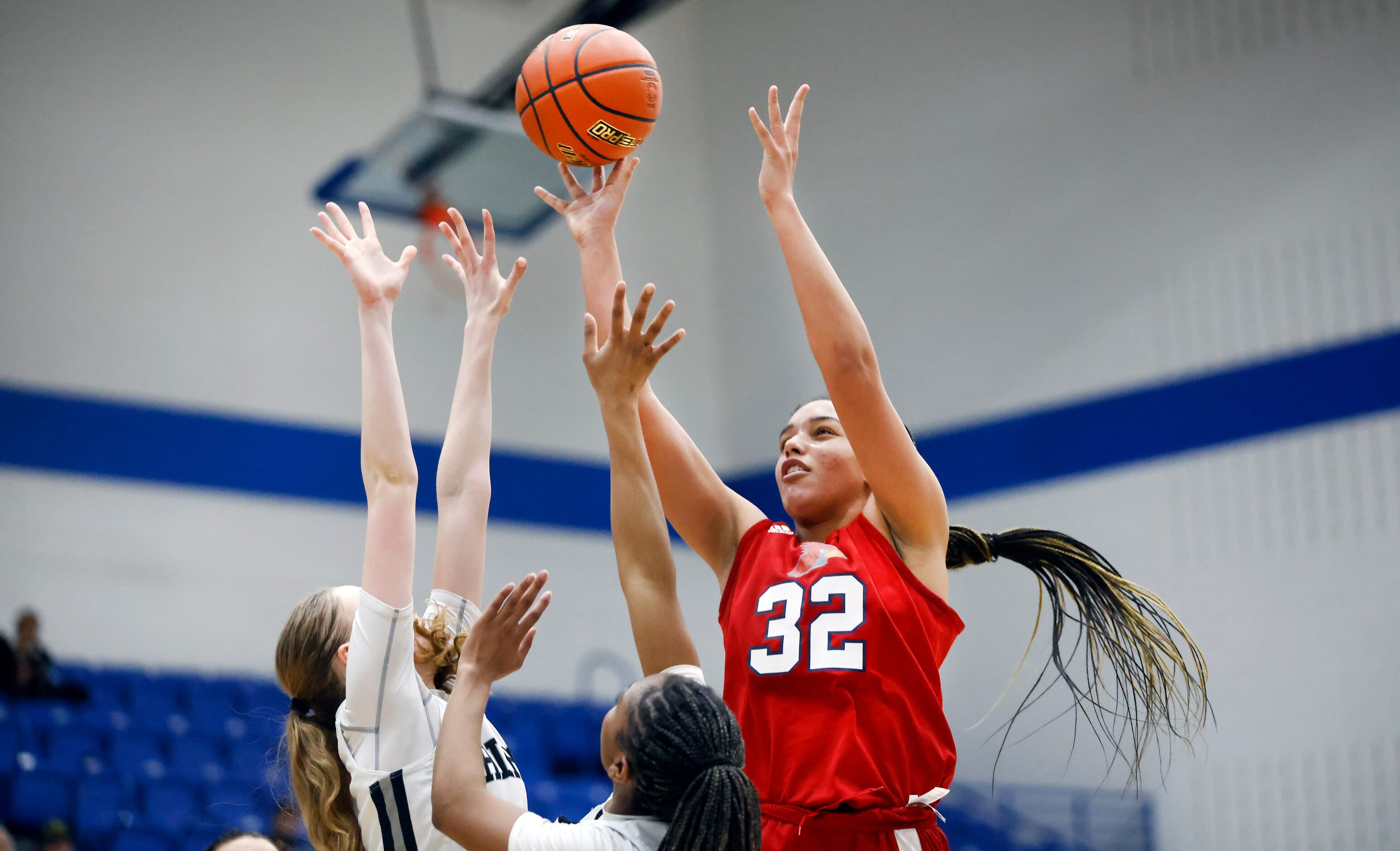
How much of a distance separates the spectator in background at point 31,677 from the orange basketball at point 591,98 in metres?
6.77

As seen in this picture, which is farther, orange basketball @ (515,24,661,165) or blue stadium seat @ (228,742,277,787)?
blue stadium seat @ (228,742,277,787)

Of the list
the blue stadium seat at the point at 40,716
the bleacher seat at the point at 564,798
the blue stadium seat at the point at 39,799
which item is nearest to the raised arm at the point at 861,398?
the bleacher seat at the point at 564,798

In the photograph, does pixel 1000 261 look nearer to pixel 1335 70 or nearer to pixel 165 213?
pixel 1335 70

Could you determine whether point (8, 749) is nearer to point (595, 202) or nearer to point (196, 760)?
point (196, 760)

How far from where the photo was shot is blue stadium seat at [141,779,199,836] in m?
7.29

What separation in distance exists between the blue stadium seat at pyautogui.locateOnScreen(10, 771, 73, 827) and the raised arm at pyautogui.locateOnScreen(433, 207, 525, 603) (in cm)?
499

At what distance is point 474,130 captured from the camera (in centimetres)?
921

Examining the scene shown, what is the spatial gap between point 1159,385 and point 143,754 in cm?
768

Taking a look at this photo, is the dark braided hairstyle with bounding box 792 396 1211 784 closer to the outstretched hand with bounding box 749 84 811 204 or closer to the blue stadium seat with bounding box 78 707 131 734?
the outstretched hand with bounding box 749 84 811 204

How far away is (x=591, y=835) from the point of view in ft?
7.40

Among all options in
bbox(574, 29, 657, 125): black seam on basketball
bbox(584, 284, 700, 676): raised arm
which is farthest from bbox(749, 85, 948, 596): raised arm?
bbox(574, 29, 657, 125): black seam on basketball

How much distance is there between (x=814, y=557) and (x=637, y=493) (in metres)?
0.51

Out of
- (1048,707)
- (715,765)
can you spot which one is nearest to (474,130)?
(1048,707)

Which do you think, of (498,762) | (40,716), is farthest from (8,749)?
(498,762)
